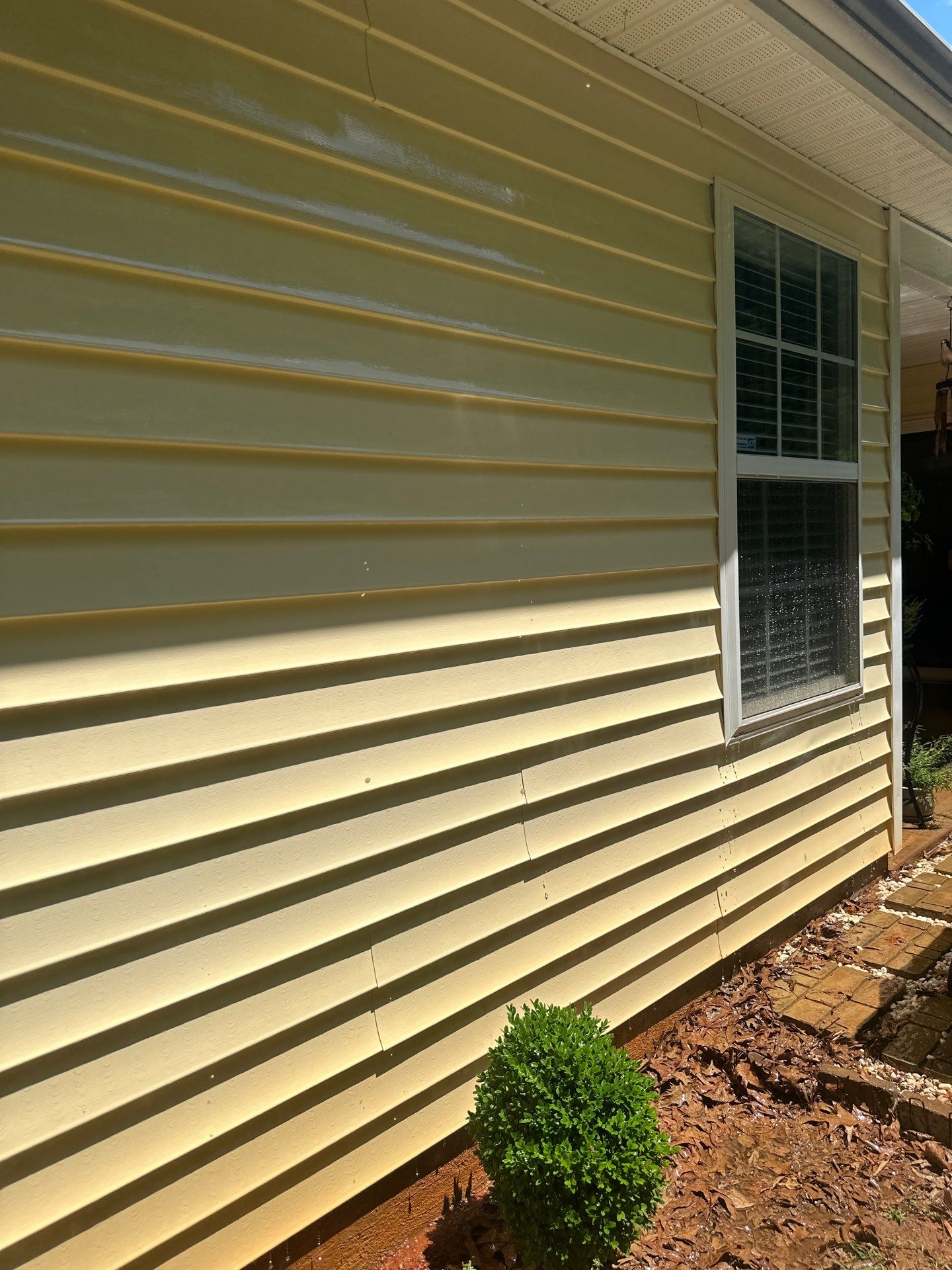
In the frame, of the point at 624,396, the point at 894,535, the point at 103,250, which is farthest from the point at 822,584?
the point at 103,250

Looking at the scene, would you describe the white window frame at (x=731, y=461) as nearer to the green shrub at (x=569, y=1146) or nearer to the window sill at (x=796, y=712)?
the window sill at (x=796, y=712)

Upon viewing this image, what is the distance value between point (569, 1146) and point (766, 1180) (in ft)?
2.93

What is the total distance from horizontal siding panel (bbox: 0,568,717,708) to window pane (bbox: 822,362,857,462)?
5.58ft

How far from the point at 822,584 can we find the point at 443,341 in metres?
2.45

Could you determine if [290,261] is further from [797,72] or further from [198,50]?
Answer: [797,72]

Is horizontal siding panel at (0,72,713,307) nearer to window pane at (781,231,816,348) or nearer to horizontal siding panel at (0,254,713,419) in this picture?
horizontal siding panel at (0,254,713,419)

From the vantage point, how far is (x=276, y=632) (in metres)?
1.86

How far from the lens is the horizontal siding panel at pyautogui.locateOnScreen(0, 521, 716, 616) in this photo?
5.00 feet

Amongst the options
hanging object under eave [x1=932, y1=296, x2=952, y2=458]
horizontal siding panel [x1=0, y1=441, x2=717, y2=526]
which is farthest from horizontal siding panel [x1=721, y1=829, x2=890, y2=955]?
hanging object under eave [x1=932, y1=296, x2=952, y2=458]

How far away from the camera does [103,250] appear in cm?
156

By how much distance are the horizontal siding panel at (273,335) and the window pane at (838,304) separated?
66.0 inches

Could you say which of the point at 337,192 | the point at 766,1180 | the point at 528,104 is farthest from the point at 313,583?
the point at 766,1180

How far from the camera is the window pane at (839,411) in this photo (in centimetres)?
382

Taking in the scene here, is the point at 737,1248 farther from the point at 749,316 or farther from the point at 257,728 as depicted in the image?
the point at 749,316
